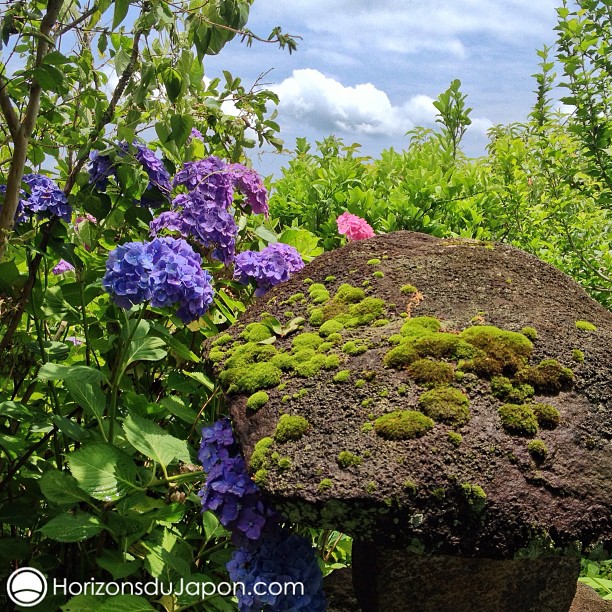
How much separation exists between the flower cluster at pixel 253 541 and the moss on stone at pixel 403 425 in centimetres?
45

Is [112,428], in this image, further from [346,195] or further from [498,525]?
[346,195]

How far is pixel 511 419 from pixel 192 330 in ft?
4.68

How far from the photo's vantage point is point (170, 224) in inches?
102

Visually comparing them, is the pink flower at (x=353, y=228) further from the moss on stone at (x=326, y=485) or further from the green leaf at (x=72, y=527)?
the moss on stone at (x=326, y=485)

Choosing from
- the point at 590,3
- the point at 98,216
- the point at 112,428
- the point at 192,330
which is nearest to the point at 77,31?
the point at 98,216

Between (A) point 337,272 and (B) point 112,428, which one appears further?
(A) point 337,272

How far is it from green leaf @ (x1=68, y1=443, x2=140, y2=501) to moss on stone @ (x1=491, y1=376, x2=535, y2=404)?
1.09 m

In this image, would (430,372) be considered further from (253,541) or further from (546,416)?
(253,541)

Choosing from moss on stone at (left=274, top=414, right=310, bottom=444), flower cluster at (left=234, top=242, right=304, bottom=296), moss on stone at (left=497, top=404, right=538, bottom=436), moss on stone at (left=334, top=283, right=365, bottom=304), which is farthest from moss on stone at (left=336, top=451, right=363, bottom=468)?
flower cluster at (left=234, top=242, right=304, bottom=296)

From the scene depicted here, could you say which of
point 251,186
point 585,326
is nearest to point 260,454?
point 585,326

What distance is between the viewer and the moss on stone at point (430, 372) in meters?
1.77

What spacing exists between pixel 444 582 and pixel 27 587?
54.8 inches

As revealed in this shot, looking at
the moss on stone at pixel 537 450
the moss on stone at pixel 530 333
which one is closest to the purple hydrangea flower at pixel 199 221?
the moss on stone at pixel 530 333

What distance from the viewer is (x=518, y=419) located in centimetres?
167
